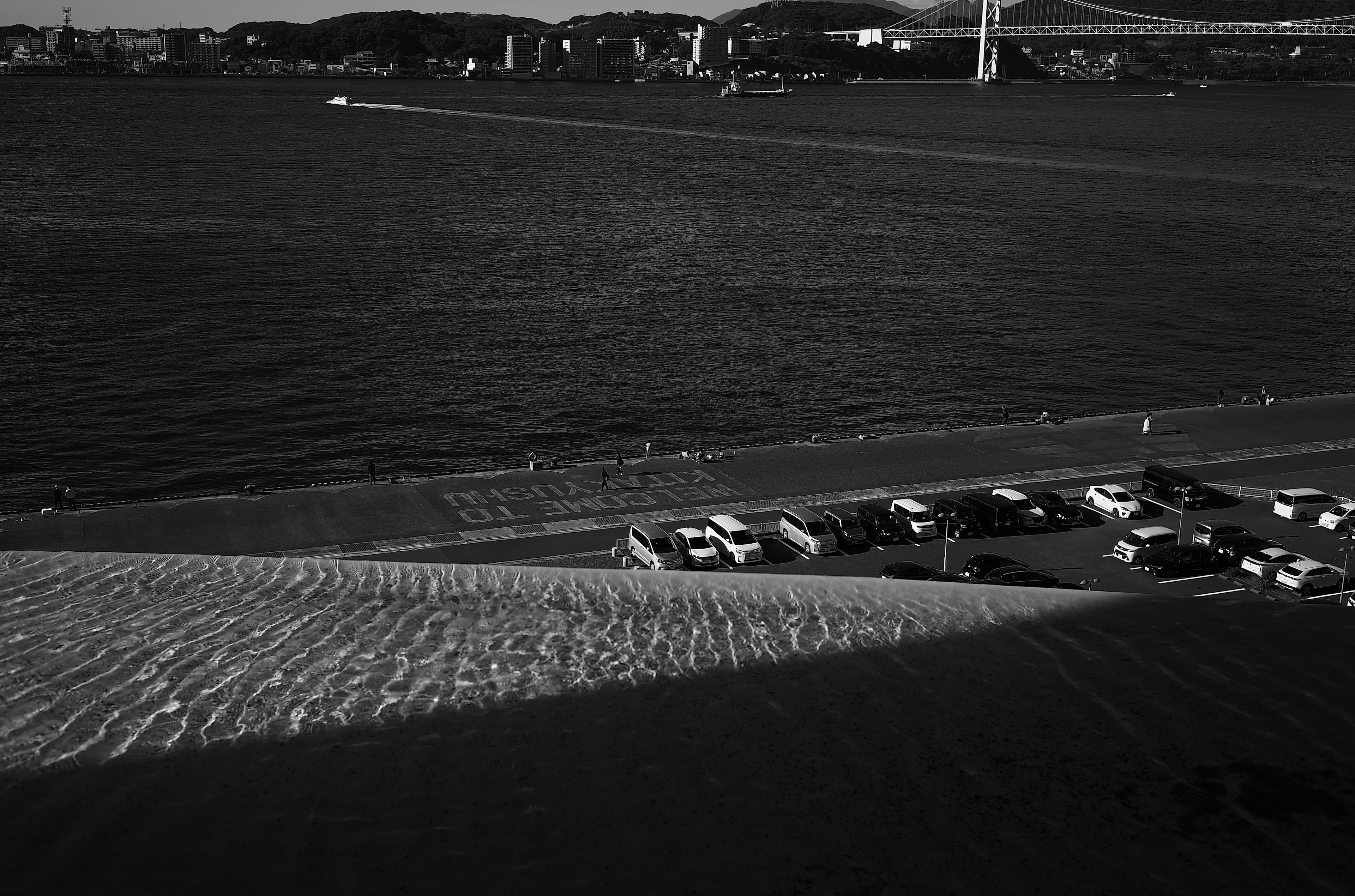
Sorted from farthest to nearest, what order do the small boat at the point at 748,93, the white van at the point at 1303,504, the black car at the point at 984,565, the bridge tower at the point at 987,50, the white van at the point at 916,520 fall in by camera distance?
the bridge tower at the point at 987,50 → the small boat at the point at 748,93 → the white van at the point at 1303,504 → the white van at the point at 916,520 → the black car at the point at 984,565

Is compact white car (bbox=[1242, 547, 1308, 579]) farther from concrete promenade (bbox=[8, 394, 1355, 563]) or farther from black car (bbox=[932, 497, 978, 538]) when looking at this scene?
concrete promenade (bbox=[8, 394, 1355, 563])

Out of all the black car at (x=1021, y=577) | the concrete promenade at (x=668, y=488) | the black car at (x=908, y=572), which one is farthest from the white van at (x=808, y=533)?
the black car at (x=1021, y=577)

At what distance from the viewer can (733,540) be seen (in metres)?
16.8

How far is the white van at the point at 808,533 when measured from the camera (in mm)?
16984

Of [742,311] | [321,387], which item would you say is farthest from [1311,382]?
[321,387]

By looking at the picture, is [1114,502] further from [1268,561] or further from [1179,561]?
[1268,561]

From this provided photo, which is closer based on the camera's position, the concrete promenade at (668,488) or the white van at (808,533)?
the white van at (808,533)

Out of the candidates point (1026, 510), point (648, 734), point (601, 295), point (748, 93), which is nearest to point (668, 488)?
point (1026, 510)

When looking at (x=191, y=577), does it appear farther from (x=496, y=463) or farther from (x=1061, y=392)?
(x=1061, y=392)

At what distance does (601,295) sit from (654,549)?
87.3ft

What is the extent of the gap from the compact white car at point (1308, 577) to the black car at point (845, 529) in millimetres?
5387

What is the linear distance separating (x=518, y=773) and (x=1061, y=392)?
2772 centimetres

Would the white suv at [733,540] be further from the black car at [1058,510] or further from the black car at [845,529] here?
the black car at [1058,510]

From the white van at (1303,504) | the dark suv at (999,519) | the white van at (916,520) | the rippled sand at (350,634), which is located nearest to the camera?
the rippled sand at (350,634)
